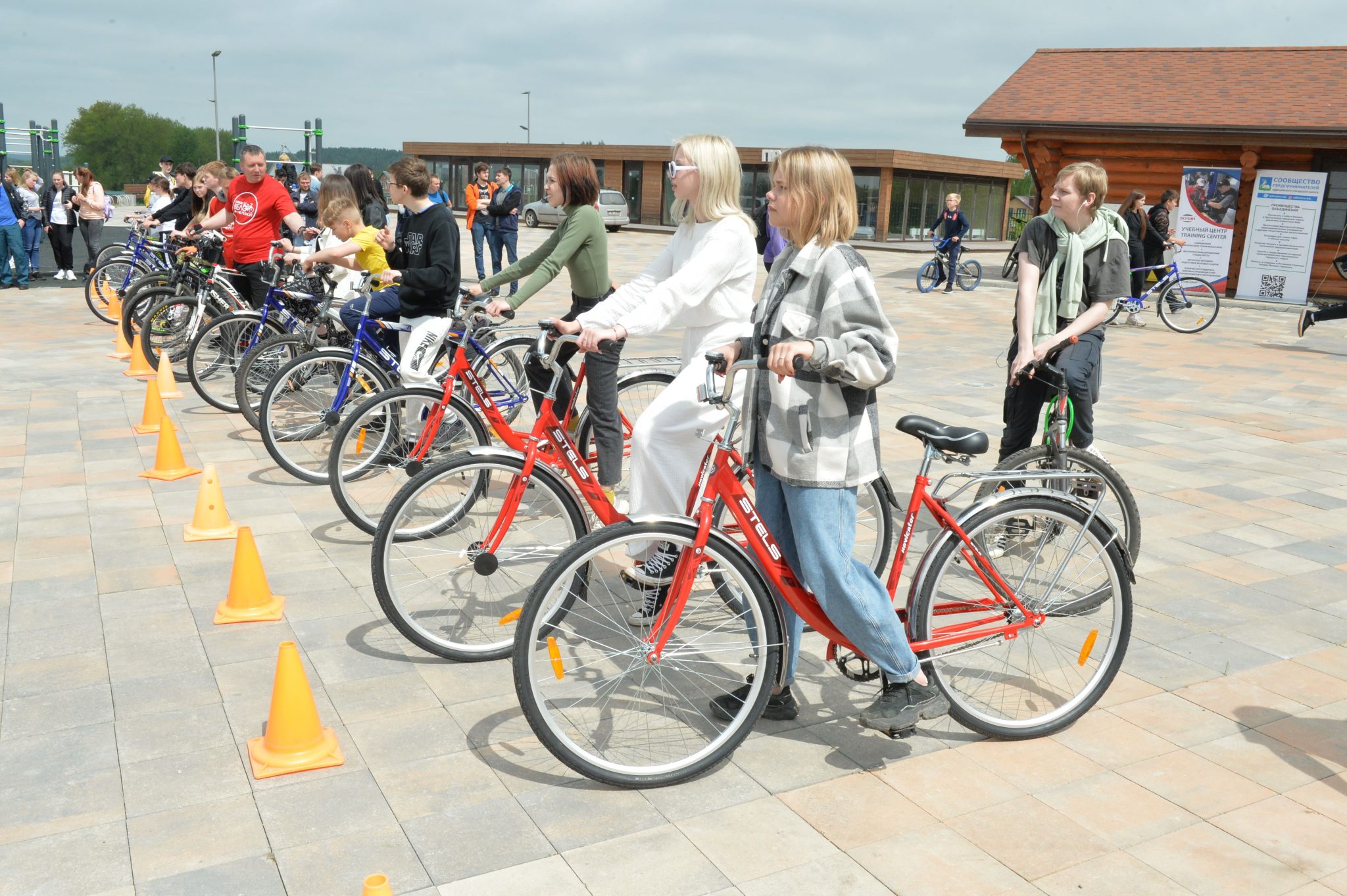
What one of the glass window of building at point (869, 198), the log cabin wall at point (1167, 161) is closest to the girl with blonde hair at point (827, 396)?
the log cabin wall at point (1167, 161)

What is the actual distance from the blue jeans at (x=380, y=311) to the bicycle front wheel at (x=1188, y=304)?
13324 mm

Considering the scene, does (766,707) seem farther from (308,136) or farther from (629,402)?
(308,136)

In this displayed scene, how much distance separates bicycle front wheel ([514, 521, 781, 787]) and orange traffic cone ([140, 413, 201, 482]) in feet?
A: 12.3

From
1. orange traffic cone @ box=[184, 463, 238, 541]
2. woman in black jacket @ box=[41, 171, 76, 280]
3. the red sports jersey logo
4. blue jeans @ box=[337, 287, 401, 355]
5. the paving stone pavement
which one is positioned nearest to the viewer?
the paving stone pavement

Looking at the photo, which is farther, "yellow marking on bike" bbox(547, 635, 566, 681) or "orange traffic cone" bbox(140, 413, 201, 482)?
→ "orange traffic cone" bbox(140, 413, 201, 482)

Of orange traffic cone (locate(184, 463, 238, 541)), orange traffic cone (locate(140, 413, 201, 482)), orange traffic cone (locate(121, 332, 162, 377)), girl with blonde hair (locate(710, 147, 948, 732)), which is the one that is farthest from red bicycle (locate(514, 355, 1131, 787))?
orange traffic cone (locate(121, 332, 162, 377))

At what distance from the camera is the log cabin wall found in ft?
67.9

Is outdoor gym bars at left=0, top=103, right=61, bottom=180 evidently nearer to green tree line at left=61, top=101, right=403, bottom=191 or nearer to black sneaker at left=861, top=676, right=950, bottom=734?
black sneaker at left=861, top=676, right=950, bottom=734

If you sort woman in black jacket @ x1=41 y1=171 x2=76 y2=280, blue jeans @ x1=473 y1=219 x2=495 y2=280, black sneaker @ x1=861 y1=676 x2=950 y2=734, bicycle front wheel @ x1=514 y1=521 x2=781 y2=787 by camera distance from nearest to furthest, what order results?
bicycle front wheel @ x1=514 y1=521 x2=781 y2=787 → black sneaker @ x1=861 y1=676 x2=950 y2=734 → woman in black jacket @ x1=41 y1=171 x2=76 y2=280 → blue jeans @ x1=473 y1=219 x2=495 y2=280

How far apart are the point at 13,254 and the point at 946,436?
1741cm

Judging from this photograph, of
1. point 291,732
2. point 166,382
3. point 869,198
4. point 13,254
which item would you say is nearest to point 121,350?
point 166,382

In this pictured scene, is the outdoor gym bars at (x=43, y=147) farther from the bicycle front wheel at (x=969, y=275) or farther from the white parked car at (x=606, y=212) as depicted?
the bicycle front wheel at (x=969, y=275)

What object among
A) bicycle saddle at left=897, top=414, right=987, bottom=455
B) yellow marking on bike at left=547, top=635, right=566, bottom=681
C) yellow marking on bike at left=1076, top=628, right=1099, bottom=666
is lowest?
yellow marking on bike at left=1076, top=628, right=1099, bottom=666

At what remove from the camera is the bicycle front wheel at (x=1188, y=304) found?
1639 centimetres
